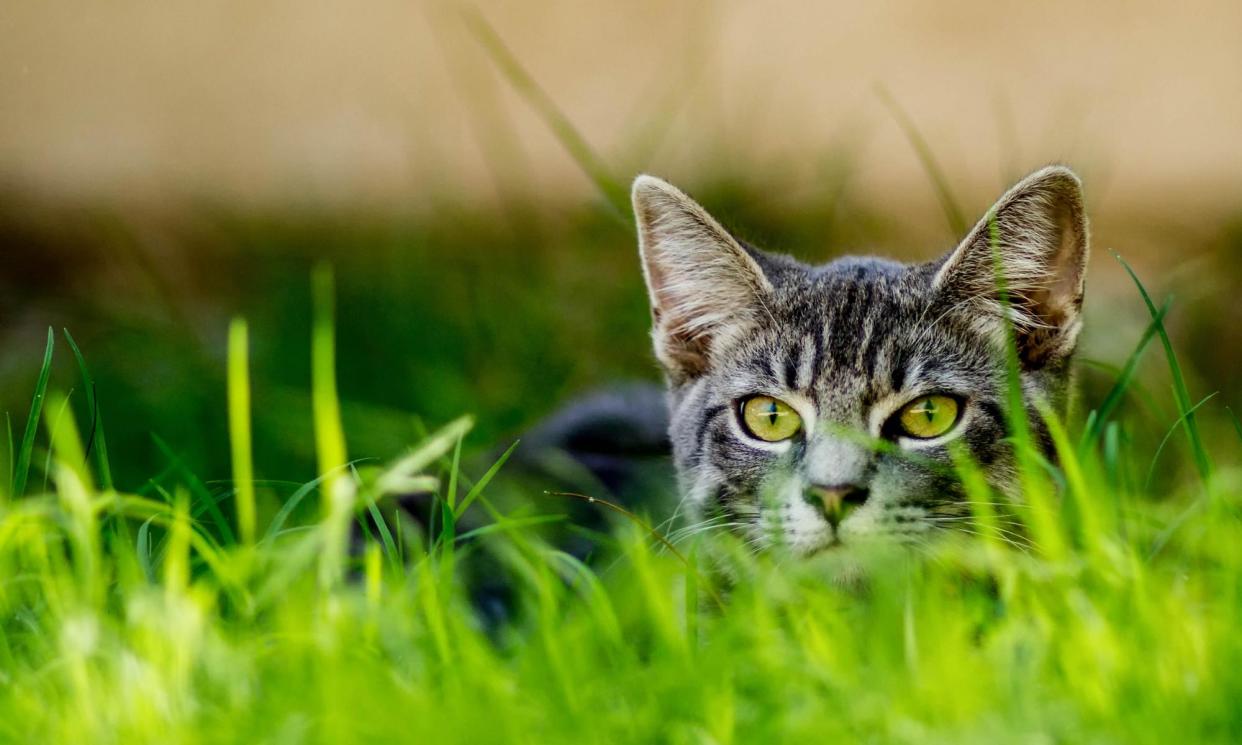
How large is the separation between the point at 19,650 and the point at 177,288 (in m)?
2.52

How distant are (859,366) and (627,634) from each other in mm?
637

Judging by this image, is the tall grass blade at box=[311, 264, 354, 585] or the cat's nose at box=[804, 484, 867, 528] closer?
the tall grass blade at box=[311, 264, 354, 585]

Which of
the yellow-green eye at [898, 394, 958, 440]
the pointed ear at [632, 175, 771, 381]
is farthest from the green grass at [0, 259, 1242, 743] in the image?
the pointed ear at [632, 175, 771, 381]

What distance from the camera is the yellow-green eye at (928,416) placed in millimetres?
1891

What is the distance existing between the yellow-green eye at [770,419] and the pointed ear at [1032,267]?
0.33m

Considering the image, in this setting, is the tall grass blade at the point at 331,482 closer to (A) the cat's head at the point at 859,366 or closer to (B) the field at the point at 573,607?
(B) the field at the point at 573,607

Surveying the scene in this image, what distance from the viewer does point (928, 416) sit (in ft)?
6.25

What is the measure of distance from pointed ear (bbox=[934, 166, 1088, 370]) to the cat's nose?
432 mm


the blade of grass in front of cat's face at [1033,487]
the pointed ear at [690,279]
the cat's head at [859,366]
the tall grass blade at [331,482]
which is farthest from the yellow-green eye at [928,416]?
the tall grass blade at [331,482]

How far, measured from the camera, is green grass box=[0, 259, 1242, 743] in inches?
47.8

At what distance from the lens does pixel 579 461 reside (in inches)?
100

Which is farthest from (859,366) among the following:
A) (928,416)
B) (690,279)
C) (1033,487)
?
(1033,487)

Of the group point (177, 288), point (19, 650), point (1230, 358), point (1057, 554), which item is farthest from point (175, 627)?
point (1230, 358)

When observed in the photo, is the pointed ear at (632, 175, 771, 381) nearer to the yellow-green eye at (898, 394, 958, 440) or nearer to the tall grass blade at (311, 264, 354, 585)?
the yellow-green eye at (898, 394, 958, 440)
